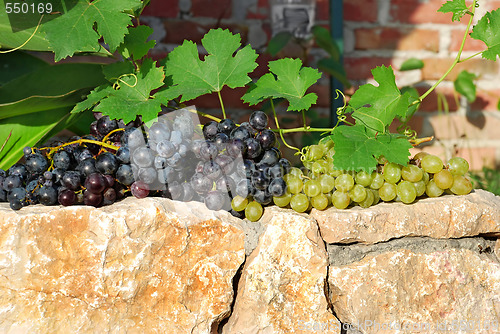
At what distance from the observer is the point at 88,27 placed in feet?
2.25

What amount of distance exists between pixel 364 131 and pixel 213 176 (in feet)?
0.87

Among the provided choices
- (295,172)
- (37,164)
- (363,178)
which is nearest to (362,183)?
(363,178)

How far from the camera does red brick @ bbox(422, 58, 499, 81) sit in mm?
1517

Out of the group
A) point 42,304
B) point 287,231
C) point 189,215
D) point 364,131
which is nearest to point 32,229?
point 42,304

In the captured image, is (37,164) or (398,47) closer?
(37,164)

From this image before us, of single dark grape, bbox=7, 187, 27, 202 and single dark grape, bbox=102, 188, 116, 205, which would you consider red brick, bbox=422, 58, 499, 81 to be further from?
single dark grape, bbox=7, 187, 27, 202

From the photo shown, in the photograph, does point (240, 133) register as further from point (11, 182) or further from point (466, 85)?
point (466, 85)

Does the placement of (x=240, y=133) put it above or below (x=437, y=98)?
above

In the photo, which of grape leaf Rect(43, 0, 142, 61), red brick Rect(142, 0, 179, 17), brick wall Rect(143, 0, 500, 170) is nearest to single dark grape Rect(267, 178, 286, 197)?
grape leaf Rect(43, 0, 142, 61)

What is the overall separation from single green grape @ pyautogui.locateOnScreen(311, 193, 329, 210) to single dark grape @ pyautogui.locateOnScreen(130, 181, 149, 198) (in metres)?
0.27

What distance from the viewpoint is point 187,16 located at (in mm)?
1401

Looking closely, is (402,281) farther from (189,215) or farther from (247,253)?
(189,215)

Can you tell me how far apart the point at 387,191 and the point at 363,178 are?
0.17 feet

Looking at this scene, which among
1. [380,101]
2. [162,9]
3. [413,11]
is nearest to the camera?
[380,101]
